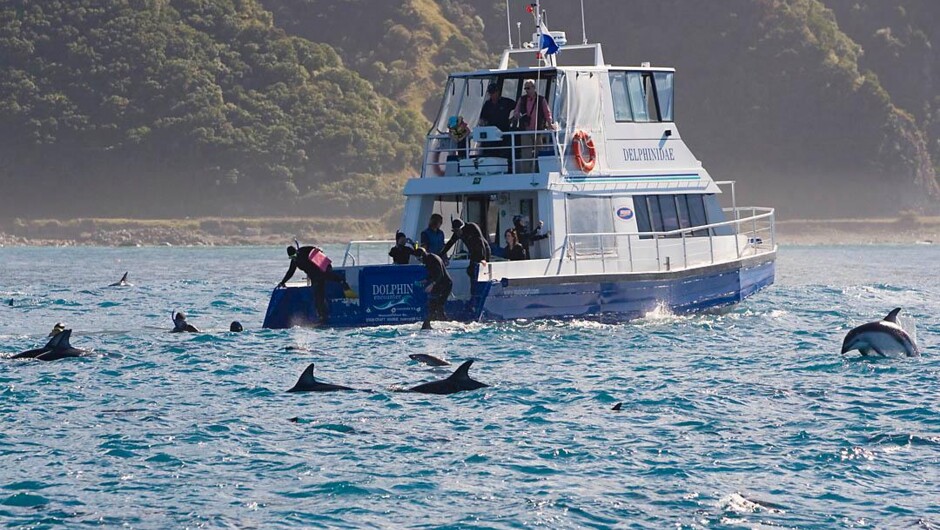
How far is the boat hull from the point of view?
25781 mm

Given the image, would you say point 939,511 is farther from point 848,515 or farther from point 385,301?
point 385,301

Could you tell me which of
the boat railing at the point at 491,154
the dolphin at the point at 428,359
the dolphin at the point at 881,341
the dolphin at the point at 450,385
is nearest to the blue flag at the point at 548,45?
the boat railing at the point at 491,154

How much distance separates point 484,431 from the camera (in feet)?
56.1

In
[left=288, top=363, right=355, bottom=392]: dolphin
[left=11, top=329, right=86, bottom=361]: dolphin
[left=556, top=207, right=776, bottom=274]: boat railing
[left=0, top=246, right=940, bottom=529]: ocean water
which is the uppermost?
[left=556, top=207, right=776, bottom=274]: boat railing

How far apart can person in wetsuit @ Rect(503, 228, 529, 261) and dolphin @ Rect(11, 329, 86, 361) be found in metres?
8.28

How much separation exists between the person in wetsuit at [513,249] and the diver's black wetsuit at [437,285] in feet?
5.54

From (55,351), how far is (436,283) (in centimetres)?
655

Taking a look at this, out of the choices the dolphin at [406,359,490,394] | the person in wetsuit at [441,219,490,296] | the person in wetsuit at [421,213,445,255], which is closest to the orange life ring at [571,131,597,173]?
the person in wetsuit at [421,213,445,255]

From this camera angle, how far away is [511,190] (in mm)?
28094

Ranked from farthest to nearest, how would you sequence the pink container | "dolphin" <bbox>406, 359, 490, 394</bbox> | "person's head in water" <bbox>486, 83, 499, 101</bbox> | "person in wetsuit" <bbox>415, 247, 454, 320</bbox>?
"person's head in water" <bbox>486, 83, 499, 101</bbox> → the pink container → "person in wetsuit" <bbox>415, 247, 454, 320</bbox> → "dolphin" <bbox>406, 359, 490, 394</bbox>

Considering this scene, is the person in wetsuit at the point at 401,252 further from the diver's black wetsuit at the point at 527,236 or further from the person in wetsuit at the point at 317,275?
the diver's black wetsuit at the point at 527,236

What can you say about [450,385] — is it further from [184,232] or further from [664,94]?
[184,232]

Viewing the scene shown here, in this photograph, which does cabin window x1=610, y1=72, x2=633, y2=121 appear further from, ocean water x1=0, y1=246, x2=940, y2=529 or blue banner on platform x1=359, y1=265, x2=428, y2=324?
blue banner on platform x1=359, y1=265, x2=428, y2=324

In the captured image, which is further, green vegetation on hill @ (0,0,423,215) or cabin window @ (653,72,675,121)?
green vegetation on hill @ (0,0,423,215)
